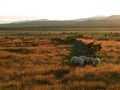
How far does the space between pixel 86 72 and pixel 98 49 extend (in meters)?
14.2

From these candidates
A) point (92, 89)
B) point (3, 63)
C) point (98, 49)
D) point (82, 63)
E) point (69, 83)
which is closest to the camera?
point (92, 89)

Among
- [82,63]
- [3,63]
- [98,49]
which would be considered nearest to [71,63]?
[82,63]

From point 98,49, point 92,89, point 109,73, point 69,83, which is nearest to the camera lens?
point 92,89

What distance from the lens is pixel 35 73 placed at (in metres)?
18.2

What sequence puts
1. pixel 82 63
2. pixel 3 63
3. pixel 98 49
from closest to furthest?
pixel 82 63
pixel 3 63
pixel 98 49

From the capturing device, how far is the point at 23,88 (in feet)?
45.3

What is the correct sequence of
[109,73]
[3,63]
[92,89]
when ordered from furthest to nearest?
[3,63]
[109,73]
[92,89]

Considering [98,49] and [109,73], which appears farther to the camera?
[98,49]

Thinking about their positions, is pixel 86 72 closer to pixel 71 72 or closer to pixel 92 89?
pixel 71 72

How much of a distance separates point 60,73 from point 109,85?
469 centimetres

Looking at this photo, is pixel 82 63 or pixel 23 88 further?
pixel 82 63

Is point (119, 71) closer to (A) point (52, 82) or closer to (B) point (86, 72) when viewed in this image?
(B) point (86, 72)

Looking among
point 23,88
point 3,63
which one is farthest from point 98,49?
point 23,88

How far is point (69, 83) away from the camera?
14938 mm
